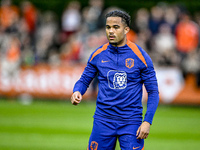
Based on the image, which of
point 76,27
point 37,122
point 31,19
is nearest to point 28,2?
point 31,19

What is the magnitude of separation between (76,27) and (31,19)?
7.68 ft

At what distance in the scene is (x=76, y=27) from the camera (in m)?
22.1

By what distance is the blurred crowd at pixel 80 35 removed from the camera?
1855cm

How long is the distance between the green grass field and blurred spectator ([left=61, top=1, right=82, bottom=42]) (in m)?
4.51

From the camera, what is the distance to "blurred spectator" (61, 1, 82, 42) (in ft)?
71.7

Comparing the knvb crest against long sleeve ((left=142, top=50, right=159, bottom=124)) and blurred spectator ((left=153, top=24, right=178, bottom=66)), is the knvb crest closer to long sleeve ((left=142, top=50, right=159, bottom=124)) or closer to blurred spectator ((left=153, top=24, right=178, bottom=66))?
long sleeve ((left=142, top=50, right=159, bottom=124))

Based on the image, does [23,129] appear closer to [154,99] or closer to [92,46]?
[92,46]

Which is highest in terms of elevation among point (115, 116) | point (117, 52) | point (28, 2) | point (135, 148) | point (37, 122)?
point (28, 2)

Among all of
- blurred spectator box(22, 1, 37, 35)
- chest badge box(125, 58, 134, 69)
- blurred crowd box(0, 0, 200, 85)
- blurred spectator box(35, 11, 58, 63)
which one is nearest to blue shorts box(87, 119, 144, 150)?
chest badge box(125, 58, 134, 69)

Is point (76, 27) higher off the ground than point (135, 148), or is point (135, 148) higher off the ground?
point (76, 27)

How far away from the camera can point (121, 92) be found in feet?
19.4

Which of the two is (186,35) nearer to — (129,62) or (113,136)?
(129,62)

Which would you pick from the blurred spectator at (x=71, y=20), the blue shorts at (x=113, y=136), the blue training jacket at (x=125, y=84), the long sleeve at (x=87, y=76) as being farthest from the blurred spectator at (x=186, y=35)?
the blue shorts at (x=113, y=136)

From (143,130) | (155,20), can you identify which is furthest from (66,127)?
(143,130)
